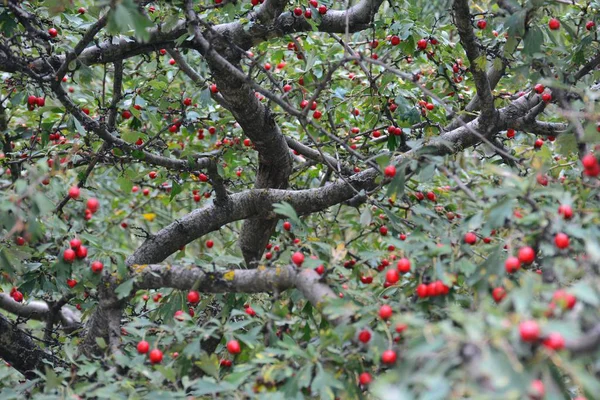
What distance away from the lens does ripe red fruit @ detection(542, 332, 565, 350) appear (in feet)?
4.19

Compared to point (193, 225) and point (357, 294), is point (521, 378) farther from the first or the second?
point (193, 225)

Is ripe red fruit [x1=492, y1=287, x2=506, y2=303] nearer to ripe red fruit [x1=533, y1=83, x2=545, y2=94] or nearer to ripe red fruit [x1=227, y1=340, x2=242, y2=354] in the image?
ripe red fruit [x1=227, y1=340, x2=242, y2=354]

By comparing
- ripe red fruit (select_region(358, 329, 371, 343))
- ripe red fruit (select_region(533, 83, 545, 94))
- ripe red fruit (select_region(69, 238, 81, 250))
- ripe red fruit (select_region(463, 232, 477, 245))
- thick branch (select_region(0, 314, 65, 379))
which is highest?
ripe red fruit (select_region(533, 83, 545, 94))

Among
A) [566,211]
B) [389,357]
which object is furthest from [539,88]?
[389,357]

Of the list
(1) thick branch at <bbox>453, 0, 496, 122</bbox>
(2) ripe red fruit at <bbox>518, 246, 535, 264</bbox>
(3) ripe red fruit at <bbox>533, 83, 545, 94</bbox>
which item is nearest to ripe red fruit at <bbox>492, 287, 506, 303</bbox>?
(2) ripe red fruit at <bbox>518, 246, 535, 264</bbox>

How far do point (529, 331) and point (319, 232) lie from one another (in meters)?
3.38

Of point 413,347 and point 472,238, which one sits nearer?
point 413,347

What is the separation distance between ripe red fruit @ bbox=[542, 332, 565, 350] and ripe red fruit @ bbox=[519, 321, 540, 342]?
0.02m

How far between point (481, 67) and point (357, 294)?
4.40 ft

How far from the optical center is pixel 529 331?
1285 millimetres

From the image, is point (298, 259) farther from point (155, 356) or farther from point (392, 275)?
point (155, 356)

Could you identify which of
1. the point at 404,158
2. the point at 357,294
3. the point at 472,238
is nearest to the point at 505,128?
the point at 404,158

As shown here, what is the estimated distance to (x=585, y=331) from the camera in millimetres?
1416

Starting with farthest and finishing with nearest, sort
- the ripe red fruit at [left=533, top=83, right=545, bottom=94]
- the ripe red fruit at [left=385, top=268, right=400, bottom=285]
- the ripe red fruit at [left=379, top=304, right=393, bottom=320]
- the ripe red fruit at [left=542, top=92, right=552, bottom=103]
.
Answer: the ripe red fruit at [left=533, top=83, right=545, bottom=94] < the ripe red fruit at [left=542, top=92, right=552, bottom=103] < the ripe red fruit at [left=385, top=268, right=400, bottom=285] < the ripe red fruit at [left=379, top=304, right=393, bottom=320]
